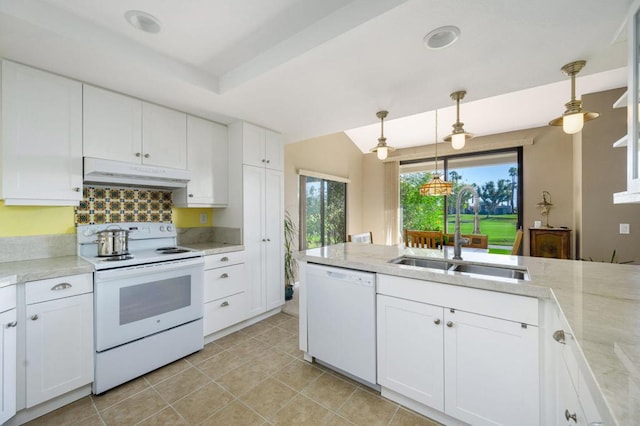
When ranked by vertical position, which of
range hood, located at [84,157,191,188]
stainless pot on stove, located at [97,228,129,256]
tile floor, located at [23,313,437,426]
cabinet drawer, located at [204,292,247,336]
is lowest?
tile floor, located at [23,313,437,426]

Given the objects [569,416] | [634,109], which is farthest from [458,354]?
[634,109]

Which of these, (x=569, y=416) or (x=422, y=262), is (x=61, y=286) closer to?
(x=422, y=262)

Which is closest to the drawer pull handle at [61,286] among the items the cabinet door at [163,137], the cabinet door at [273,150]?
the cabinet door at [163,137]

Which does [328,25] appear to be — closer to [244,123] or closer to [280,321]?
[244,123]

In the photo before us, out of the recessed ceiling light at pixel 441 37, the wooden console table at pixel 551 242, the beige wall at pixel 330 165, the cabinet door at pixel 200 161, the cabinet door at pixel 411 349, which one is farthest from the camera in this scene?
the beige wall at pixel 330 165

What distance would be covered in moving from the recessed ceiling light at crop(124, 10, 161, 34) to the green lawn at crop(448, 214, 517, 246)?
5203 millimetres

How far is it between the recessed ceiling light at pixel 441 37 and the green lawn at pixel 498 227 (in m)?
4.07

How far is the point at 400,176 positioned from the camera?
588 centimetres

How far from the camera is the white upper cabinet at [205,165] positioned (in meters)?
2.74

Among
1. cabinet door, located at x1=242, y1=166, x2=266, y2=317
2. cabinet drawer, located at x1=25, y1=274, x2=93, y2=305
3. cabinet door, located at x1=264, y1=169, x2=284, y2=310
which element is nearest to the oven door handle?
cabinet drawer, located at x1=25, y1=274, x2=93, y2=305

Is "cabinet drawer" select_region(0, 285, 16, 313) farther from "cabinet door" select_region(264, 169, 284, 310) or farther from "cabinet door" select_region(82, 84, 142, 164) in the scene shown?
"cabinet door" select_region(264, 169, 284, 310)

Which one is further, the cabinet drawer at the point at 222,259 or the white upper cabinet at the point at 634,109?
the cabinet drawer at the point at 222,259

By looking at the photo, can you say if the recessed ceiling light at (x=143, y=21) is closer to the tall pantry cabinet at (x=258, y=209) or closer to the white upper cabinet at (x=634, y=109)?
the tall pantry cabinet at (x=258, y=209)

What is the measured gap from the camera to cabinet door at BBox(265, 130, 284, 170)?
10.4ft
